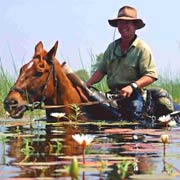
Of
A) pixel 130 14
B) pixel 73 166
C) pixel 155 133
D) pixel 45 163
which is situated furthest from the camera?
pixel 130 14

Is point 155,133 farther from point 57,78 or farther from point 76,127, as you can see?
point 57,78

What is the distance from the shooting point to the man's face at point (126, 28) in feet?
29.0

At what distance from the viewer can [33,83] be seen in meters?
8.24

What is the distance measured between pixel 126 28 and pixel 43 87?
4.36 feet

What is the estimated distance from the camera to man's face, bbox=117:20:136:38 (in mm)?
8828

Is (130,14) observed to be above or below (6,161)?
above

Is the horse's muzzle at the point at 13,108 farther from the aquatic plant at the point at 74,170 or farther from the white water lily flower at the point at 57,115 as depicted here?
the aquatic plant at the point at 74,170

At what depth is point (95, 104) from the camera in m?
8.53

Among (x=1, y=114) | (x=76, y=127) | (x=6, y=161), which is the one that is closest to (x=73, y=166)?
(x=6, y=161)

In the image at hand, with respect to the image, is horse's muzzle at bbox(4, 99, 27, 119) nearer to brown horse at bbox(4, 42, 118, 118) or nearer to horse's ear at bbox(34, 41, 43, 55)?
brown horse at bbox(4, 42, 118, 118)

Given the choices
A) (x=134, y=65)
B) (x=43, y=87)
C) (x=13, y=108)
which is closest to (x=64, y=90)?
(x=43, y=87)

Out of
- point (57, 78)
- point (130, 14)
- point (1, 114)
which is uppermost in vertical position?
point (130, 14)

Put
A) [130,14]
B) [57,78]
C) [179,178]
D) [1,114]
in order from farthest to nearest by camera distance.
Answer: [1,114] → [130,14] → [57,78] → [179,178]

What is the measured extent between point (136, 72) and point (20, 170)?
5.05 meters
